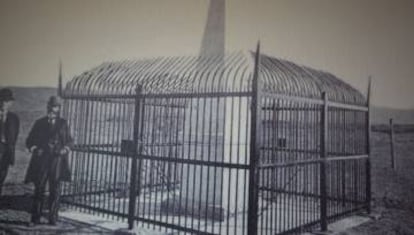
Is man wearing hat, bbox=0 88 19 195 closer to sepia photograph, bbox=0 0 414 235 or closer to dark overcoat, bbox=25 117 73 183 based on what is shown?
sepia photograph, bbox=0 0 414 235

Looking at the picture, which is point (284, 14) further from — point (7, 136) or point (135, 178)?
point (7, 136)

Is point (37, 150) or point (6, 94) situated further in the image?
point (6, 94)

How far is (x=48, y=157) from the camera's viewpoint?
5449 mm

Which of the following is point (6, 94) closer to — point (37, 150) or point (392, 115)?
point (37, 150)

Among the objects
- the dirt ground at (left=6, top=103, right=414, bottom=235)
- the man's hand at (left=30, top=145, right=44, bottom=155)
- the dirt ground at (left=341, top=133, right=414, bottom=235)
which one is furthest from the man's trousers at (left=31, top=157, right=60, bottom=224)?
the dirt ground at (left=341, top=133, right=414, bottom=235)

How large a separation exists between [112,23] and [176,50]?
43.5 inches

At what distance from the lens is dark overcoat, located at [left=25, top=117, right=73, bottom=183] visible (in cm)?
544

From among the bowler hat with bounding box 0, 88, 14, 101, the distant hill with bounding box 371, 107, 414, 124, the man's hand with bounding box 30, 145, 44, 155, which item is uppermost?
the bowler hat with bounding box 0, 88, 14, 101

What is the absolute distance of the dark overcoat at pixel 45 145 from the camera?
17.8 feet

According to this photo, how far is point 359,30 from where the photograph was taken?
4.85 meters

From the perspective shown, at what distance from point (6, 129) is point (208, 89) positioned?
122 inches

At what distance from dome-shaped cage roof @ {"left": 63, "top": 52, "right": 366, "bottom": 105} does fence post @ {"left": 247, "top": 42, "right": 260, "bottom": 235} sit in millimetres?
164

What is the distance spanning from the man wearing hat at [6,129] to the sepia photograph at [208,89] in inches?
0.6

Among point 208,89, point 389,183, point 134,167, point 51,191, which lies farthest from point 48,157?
point 389,183
